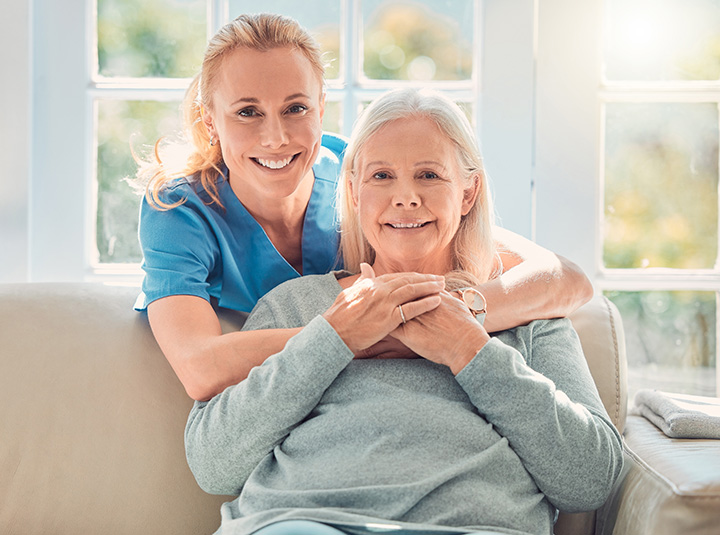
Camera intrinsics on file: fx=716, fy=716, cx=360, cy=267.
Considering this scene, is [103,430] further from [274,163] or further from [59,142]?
[59,142]

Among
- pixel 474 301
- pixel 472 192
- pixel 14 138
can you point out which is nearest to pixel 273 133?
pixel 472 192

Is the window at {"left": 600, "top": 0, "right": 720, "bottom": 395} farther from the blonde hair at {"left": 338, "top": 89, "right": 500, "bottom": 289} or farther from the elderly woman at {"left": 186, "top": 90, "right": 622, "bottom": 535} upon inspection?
the elderly woman at {"left": 186, "top": 90, "right": 622, "bottom": 535}

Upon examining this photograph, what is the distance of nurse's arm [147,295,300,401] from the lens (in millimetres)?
1369

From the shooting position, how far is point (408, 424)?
1249 millimetres

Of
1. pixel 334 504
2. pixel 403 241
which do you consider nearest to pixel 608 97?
pixel 403 241

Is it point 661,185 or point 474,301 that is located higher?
point 661,185

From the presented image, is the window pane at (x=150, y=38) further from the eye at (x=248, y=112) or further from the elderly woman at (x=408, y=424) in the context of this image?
the elderly woman at (x=408, y=424)

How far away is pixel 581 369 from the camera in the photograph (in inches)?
55.8

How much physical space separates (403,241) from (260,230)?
41cm

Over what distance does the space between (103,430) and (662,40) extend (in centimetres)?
186

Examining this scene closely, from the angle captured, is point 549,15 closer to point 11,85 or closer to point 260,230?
point 260,230

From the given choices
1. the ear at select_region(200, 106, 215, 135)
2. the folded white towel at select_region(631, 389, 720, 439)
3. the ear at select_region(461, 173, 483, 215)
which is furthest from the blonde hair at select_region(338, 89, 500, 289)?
the folded white towel at select_region(631, 389, 720, 439)

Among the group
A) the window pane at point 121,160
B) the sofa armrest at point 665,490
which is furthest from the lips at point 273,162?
the sofa armrest at point 665,490

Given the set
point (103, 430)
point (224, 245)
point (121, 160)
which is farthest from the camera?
point (121, 160)
